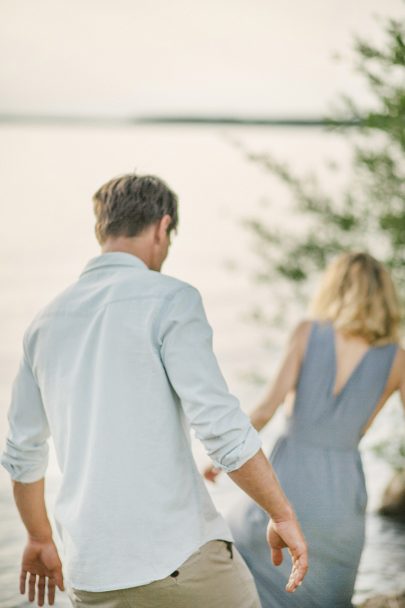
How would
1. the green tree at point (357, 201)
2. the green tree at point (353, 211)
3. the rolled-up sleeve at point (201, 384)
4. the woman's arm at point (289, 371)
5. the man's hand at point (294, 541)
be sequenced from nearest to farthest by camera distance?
the rolled-up sleeve at point (201, 384), the man's hand at point (294, 541), the woman's arm at point (289, 371), the green tree at point (357, 201), the green tree at point (353, 211)

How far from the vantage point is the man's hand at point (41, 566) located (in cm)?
269

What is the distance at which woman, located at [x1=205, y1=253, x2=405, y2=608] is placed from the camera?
3645mm

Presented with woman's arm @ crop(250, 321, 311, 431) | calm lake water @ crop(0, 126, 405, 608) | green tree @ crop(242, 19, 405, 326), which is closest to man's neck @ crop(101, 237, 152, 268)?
calm lake water @ crop(0, 126, 405, 608)

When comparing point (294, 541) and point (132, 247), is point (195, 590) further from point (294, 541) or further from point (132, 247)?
point (132, 247)

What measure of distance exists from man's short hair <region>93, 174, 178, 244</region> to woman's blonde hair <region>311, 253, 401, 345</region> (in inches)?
51.6

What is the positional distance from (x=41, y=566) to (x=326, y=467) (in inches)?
50.4

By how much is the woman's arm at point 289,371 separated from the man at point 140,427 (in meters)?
1.09

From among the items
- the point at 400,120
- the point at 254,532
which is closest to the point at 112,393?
the point at 254,532

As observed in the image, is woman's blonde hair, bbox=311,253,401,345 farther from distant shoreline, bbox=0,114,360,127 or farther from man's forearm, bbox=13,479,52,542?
distant shoreline, bbox=0,114,360,127

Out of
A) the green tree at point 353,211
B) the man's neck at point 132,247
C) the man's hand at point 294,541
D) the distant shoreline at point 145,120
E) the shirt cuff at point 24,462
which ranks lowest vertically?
the man's hand at point 294,541

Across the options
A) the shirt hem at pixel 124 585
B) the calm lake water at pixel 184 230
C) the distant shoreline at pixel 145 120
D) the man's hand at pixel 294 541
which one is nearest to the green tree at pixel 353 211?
the calm lake water at pixel 184 230

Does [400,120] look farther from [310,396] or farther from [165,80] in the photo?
[165,80]

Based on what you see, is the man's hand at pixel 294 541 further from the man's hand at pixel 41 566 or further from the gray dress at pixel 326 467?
the gray dress at pixel 326 467

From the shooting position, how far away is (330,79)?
22.6 ft
